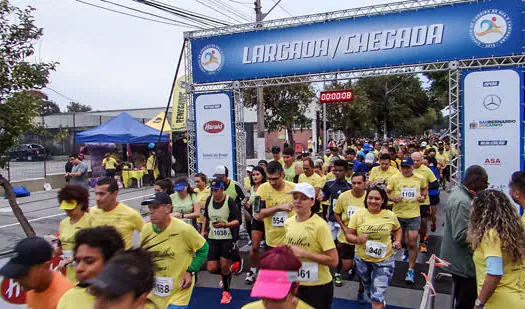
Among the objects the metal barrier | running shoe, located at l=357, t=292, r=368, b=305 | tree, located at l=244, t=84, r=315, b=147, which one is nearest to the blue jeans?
the metal barrier

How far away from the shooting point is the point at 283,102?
24.6m

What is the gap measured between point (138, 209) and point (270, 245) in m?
9.37

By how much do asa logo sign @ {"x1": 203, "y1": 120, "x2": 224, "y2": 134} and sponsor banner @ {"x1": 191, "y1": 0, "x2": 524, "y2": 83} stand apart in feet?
3.38

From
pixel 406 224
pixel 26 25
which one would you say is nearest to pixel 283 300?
pixel 406 224

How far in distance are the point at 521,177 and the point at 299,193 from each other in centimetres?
185

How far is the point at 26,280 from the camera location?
265 centimetres

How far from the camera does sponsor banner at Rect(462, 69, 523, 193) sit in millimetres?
7621

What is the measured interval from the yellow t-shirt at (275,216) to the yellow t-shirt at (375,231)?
99 centimetres

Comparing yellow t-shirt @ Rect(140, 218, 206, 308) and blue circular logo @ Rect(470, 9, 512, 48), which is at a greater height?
blue circular logo @ Rect(470, 9, 512, 48)

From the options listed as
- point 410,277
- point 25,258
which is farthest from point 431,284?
point 25,258

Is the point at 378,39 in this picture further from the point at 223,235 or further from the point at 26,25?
the point at 26,25

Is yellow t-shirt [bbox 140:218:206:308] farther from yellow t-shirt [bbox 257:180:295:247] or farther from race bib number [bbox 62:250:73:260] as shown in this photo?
yellow t-shirt [bbox 257:180:295:247]

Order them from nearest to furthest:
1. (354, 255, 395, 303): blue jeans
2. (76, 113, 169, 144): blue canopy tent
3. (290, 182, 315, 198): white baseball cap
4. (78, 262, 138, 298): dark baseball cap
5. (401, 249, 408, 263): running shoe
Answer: (78, 262, 138, 298): dark baseball cap < (290, 182, 315, 198): white baseball cap < (354, 255, 395, 303): blue jeans < (401, 249, 408, 263): running shoe < (76, 113, 169, 144): blue canopy tent

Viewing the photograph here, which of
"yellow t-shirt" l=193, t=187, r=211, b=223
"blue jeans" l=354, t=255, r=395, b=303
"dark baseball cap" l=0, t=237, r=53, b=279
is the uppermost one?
"dark baseball cap" l=0, t=237, r=53, b=279
